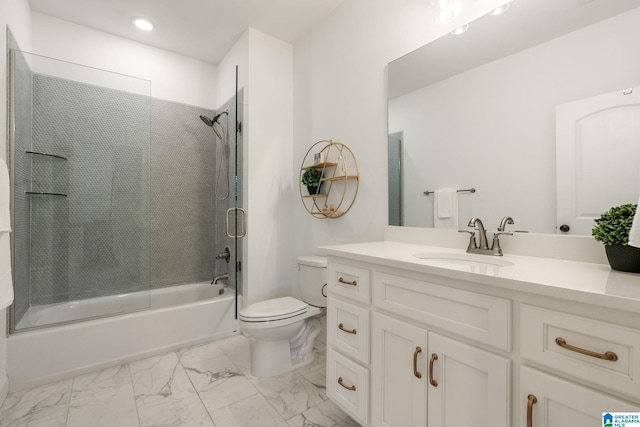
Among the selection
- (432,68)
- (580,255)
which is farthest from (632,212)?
(432,68)

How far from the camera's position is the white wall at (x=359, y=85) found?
5.54 feet

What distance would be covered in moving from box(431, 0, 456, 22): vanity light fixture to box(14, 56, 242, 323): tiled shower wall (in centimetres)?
182

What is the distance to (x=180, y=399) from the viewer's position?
162cm

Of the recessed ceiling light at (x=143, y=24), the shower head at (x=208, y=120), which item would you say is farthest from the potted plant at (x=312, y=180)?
the recessed ceiling light at (x=143, y=24)

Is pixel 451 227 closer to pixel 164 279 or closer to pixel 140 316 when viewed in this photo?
pixel 140 316

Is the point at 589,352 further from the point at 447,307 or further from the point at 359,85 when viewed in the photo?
the point at 359,85

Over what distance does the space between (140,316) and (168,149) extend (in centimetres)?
156

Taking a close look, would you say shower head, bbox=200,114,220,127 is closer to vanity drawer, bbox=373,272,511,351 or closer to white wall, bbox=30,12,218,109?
white wall, bbox=30,12,218,109

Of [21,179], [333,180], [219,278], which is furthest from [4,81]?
[333,180]

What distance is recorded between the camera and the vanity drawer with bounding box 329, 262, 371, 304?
1232 millimetres

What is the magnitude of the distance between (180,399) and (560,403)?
5.74 ft

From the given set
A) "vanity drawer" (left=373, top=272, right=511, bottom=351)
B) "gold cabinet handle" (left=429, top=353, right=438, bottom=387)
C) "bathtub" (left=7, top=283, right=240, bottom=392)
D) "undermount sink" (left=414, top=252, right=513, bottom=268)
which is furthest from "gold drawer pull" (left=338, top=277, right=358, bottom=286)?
"bathtub" (left=7, top=283, right=240, bottom=392)

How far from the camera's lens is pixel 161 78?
110 inches

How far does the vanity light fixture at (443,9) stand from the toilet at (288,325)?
162 centimetres
